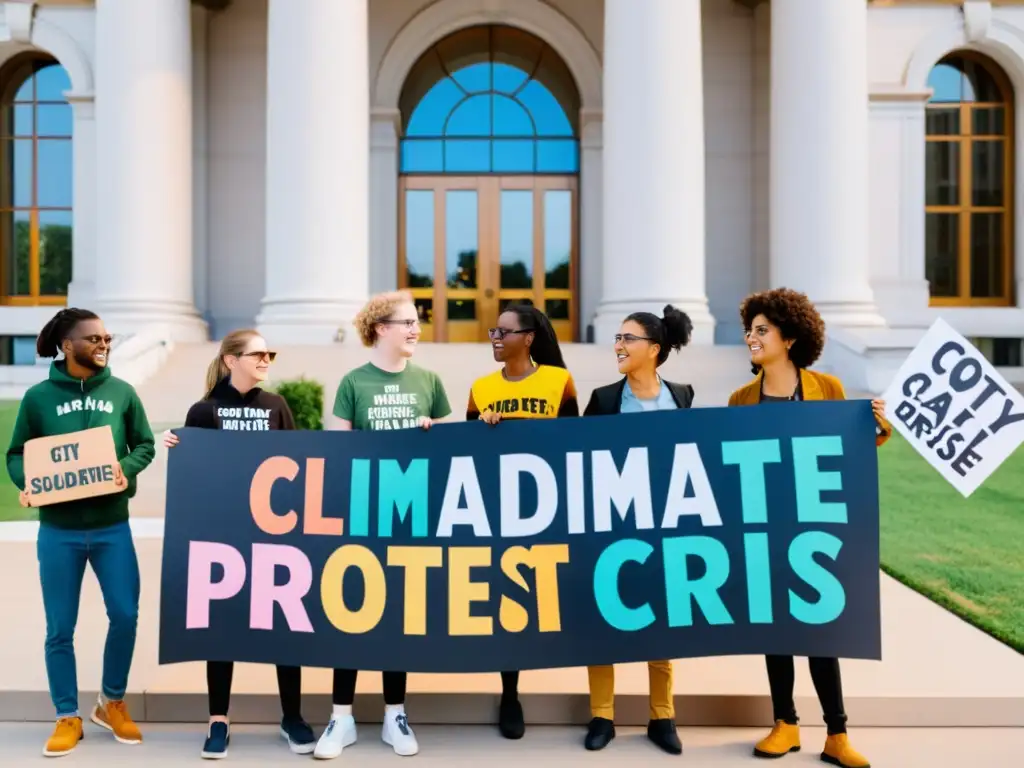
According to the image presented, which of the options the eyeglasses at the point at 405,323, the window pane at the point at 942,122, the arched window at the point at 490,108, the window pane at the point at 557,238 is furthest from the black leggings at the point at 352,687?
the window pane at the point at 942,122

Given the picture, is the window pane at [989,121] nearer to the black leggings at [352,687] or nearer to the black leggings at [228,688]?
the black leggings at [352,687]

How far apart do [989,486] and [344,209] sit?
10507 millimetres

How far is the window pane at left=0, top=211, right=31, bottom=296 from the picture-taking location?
20750 millimetres

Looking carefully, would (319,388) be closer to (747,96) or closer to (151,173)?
(151,173)

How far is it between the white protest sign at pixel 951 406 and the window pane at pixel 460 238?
55.8ft

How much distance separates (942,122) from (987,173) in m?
1.54

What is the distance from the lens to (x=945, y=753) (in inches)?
169

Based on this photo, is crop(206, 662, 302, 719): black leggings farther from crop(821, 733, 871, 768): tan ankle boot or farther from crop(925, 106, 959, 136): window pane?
crop(925, 106, 959, 136): window pane

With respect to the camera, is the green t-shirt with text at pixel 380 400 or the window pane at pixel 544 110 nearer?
the green t-shirt with text at pixel 380 400

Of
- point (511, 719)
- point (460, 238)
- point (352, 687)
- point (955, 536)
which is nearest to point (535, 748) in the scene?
point (511, 719)

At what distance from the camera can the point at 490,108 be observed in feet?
68.2

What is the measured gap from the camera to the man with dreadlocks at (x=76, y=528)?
13.9 ft

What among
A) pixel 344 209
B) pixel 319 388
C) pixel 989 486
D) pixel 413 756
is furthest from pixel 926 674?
pixel 344 209

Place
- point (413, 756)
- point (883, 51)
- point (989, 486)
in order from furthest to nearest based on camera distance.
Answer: point (883, 51) → point (989, 486) → point (413, 756)
